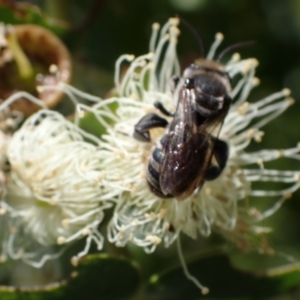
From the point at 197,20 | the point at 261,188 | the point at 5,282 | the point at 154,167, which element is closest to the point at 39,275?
the point at 5,282

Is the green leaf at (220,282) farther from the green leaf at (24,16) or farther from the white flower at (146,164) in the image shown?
the green leaf at (24,16)

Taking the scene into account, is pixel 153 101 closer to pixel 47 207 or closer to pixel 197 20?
pixel 47 207

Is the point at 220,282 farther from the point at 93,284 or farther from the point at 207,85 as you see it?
the point at 207,85

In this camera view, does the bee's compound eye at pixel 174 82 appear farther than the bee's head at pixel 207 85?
Yes

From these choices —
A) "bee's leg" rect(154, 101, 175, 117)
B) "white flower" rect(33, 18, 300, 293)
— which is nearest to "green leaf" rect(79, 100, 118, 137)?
"white flower" rect(33, 18, 300, 293)

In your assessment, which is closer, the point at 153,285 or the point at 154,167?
the point at 154,167

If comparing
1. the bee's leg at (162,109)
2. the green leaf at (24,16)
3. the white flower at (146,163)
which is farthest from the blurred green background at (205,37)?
the bee's leg at (162,109)

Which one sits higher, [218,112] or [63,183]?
[218,112]

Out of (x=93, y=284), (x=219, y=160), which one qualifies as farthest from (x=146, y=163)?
(x=93, y=284)
